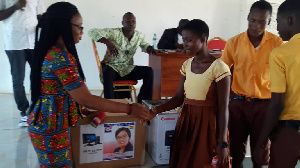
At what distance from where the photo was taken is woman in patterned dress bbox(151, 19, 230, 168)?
148cm

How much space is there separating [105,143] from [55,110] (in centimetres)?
66

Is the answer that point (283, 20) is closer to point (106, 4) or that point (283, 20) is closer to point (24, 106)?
point (24, 106)

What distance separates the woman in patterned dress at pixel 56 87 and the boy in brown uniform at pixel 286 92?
74 cm

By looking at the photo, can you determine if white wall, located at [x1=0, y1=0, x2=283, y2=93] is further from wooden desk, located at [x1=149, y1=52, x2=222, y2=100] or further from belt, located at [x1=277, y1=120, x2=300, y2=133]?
belt, located at [x1=277, y1=120, x2=300, y2=133]

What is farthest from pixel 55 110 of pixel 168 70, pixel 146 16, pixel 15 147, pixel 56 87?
pixel 146 16

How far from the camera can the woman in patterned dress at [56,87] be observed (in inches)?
47.1

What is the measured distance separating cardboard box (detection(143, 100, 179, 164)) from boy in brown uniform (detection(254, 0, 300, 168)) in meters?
0.77

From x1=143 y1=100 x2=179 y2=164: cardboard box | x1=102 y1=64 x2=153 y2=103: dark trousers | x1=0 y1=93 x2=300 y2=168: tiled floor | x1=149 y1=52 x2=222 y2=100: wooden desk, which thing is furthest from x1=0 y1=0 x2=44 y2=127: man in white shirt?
x1=143 y1=100 x2=179 y2=164: cardboard box

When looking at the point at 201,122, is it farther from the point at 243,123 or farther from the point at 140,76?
the point at 140,76

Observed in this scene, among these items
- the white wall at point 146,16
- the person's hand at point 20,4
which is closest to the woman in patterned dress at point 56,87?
the person's hand at point 20,4

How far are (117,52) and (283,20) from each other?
96.7 inches

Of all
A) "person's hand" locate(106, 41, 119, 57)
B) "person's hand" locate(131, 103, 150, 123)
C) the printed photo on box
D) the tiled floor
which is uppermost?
"person's hand" locate(106, 41, 119, 57)

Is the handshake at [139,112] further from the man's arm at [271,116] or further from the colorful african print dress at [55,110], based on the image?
the man's arm at [271,116]

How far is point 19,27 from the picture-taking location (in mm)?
3100
